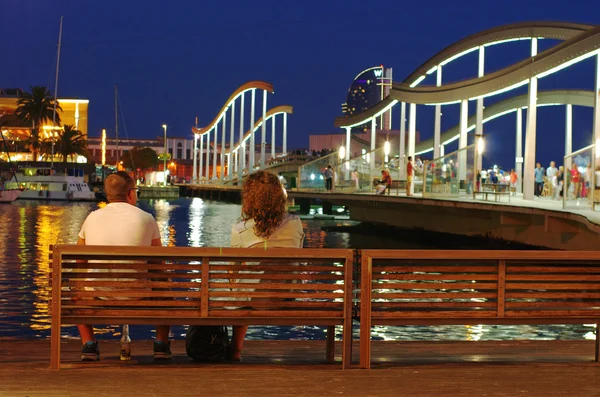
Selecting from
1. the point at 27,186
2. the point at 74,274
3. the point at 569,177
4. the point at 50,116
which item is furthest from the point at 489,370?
the point at 50,116

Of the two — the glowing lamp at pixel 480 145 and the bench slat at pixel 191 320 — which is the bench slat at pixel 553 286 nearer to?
the bench slat at pixel 191 320

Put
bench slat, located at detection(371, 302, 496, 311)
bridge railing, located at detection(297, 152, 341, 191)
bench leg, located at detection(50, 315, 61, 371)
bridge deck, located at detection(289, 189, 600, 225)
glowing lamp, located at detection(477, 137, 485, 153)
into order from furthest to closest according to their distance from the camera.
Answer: bridge railing, located at detection(297, 152, 341, 191)
glowing lamp, located at detection(477, 137, 485, 153)
bridge deck, located at detection(289, 189, 600, 225)
bench slat, located at detection(371, 302, 496, 311)
bench leg, located at detection(50, 315, 61, 371)

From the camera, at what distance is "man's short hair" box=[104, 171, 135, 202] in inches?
316

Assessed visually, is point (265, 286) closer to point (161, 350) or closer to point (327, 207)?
point (161, 350)

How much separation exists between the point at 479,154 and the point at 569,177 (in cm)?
917

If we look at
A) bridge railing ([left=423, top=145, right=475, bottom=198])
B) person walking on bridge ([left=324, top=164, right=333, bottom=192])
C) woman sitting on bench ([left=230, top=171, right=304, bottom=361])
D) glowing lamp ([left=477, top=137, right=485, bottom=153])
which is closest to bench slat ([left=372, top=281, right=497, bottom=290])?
woman sitting on bench ([left=230, top=171, right=304, bottom=361])

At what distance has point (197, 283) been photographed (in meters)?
7.80

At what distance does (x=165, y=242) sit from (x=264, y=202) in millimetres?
26546

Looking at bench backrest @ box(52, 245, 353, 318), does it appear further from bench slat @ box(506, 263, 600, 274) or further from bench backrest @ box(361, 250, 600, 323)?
bench slat @ box(506, 263, 600, 274)

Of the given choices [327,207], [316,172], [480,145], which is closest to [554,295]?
[480,145]

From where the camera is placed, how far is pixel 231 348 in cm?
822

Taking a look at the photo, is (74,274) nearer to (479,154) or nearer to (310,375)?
(310,375)

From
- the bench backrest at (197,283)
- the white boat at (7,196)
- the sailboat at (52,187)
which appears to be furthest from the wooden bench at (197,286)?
the sailboat at (52,187)

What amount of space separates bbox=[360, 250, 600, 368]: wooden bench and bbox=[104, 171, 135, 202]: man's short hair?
1936 millimetres
